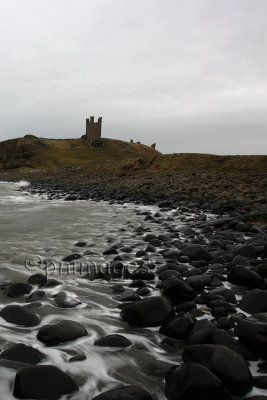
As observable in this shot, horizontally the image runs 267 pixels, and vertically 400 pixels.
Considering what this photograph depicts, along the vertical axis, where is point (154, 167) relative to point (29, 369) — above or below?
above

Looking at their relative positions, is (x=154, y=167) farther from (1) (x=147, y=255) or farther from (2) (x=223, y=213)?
(1) (x=147, y=255)

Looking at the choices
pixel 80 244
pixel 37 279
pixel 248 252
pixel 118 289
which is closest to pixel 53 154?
pixel 80 244

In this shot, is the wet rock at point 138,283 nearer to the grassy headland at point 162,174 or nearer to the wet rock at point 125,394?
the wet rock at point 125,394

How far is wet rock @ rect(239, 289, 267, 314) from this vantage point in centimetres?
281

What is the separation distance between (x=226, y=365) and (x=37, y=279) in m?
2.32

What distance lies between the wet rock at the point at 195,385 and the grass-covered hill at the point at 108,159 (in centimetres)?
1978

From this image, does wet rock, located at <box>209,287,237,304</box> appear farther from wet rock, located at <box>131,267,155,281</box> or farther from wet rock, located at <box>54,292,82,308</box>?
wet rock, located at <box>54,292,82,308</box>

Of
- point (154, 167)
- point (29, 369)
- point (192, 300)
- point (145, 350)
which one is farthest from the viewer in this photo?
point (154, 167)

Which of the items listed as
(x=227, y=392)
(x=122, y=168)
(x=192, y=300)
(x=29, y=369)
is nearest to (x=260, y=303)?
(x=192, y=300)

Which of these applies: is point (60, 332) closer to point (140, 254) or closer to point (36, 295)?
point (36, 295)

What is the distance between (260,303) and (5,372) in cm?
207

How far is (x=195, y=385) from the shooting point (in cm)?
170

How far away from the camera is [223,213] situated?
9000 mm

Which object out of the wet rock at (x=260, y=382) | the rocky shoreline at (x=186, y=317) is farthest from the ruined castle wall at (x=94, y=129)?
the wet rock at (x=260, y=382)
